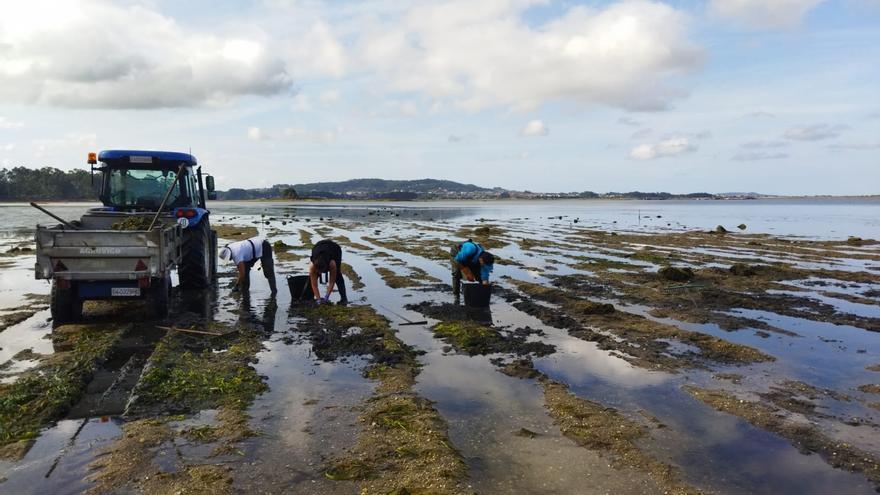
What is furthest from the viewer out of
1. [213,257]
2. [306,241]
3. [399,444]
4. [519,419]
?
[306,241]

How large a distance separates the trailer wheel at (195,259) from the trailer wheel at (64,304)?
268 cm

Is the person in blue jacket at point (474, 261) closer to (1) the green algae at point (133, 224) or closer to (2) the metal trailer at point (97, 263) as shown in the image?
(2) the metal trailer at point (97, 263)

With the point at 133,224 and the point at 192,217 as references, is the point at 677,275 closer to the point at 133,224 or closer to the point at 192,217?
the point at 192,217

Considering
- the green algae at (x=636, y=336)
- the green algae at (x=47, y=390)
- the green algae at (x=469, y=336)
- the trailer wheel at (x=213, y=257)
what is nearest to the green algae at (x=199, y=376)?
the green algae at (x=47, y=390)

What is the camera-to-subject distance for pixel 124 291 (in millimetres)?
9000

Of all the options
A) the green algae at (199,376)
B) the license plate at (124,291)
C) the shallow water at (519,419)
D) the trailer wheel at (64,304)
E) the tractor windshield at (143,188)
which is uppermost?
the tractor windshield at (143,188)

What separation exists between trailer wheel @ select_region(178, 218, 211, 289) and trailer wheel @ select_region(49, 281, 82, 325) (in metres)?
2.68

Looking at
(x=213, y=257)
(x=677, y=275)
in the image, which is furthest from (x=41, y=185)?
(x=677, y=275)

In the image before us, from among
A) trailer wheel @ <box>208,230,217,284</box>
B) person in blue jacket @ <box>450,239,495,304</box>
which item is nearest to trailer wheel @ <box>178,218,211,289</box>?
trailer wheel @ <box>208,230,217,284</box>

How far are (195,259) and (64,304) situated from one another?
127 inches

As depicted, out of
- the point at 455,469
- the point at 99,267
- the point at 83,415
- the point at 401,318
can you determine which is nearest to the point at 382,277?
the point at 401,318

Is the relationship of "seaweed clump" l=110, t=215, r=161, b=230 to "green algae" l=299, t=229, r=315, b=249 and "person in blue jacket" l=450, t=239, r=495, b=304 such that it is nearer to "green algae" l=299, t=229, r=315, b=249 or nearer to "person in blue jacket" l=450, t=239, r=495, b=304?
"person in blue jacket" l=450, t=239, r=495, b=304

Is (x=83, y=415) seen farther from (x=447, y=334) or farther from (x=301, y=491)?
(x=447, y=334)

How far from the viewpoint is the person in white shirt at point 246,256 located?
1134cm
